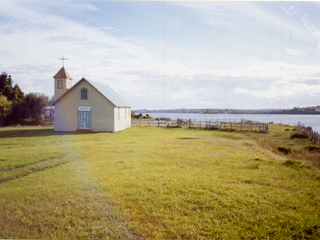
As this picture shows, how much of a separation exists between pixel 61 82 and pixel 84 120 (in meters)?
6.26

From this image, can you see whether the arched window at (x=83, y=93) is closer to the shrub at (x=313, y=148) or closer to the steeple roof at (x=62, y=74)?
the steeple roof at (x=62, y=74)

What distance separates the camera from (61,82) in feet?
104

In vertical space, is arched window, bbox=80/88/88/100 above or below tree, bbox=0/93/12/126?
above

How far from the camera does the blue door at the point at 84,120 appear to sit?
30391mm

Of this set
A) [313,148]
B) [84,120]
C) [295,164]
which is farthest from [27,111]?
[295,164]

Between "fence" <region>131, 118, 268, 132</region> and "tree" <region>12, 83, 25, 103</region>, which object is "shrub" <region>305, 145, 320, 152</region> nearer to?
"fence" <region>131, 118, 268, 132</region>

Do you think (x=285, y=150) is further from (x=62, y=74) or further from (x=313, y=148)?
(x=62, y=74)

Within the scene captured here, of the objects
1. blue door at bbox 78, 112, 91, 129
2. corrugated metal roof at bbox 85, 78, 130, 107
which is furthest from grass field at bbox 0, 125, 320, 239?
corrugated metal roof at bbox 85, 78, 130, 107

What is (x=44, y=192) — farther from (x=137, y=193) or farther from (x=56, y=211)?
(x=137, y=193)

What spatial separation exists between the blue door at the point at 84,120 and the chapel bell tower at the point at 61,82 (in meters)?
4.38

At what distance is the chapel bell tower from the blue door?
14.4ft

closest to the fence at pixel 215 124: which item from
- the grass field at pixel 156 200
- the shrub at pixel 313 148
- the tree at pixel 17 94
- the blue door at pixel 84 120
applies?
the blue door at pixel 84 120

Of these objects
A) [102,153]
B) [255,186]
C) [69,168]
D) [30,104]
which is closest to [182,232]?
[255,186]

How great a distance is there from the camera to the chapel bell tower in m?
31.4
